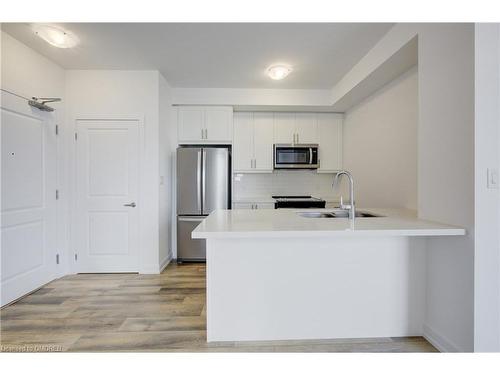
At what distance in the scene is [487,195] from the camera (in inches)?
61.4

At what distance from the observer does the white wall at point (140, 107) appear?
3408mm

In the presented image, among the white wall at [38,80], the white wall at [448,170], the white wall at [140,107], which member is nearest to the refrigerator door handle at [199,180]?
the white wall at [140,107]

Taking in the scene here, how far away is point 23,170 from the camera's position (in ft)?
9.05

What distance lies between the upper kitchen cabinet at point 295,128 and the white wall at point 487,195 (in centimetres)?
295

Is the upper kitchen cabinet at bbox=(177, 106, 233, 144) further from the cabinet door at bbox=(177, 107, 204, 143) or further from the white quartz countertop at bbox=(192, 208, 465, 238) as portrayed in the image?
the white quartz countertop at bbox=(192, 208, 465, 238)

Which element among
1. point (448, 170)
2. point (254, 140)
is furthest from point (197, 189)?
point (448, 170)

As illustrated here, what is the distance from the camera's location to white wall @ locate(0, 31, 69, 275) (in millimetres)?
2562

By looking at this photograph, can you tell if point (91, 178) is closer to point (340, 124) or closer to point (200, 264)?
point (200, 264)

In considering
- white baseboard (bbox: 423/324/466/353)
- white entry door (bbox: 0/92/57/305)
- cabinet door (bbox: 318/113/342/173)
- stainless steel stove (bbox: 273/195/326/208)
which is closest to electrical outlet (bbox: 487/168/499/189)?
white baseboard (bbox: 423/324/466/353)

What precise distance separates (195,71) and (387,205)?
9.20 ft

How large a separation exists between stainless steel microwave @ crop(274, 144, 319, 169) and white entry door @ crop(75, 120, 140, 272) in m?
2.07
